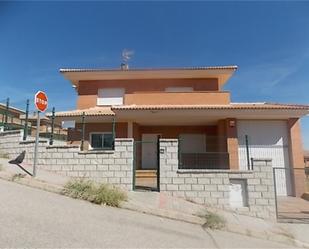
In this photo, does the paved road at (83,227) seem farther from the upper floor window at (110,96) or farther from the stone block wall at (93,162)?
the upper floor window at (110,96)

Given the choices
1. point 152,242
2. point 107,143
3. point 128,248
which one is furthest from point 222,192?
point 107,143

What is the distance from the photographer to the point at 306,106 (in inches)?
552

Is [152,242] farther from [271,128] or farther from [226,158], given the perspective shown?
[271,128]

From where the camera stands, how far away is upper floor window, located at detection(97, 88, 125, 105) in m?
19.1

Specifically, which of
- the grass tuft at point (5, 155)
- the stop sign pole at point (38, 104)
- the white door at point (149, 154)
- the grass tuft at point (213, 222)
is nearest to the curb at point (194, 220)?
the grass tuft at point (213, 222)

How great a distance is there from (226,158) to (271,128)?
10.2ft

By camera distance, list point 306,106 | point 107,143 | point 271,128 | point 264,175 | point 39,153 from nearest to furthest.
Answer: point 264,175
point 39,153
point 306,106
point 271,128
point 107,143

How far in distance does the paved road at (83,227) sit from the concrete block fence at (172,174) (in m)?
2.13

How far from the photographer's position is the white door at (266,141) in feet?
49.2

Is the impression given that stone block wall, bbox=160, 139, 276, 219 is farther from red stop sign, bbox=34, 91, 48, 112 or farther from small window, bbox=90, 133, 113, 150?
small window, bbox=90, 133, 113, 150

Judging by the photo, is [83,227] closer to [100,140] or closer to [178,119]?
[178,119]

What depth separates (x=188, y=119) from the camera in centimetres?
1579

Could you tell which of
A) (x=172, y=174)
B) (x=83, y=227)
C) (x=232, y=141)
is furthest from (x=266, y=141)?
(x=83, y=227)

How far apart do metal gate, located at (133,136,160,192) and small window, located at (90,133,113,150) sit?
216cm
